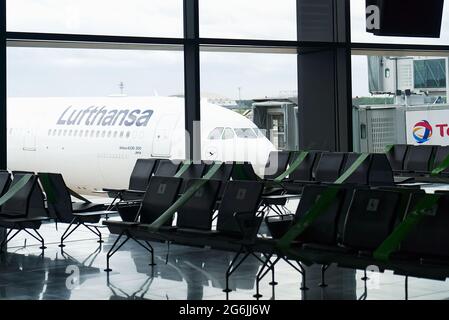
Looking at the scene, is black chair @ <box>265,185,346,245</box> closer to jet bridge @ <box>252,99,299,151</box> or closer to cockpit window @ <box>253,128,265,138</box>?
jet bridge @ <box>252,99,299,151</box>

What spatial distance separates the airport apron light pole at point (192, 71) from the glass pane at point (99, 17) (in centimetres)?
13

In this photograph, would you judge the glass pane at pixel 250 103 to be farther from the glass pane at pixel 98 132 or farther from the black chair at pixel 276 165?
the black chair at pixel 276 165

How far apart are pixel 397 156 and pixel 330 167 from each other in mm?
2607

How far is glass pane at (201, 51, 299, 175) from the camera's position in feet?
44.6

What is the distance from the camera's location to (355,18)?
14.6 meters

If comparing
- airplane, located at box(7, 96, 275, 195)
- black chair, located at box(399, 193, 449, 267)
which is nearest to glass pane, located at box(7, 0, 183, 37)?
airplane, located at box(7, 96, 275, 195)

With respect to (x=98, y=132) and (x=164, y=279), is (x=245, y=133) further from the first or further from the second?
(x=164, y=279)

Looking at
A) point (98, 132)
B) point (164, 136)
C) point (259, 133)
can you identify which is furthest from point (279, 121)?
point (98, 132)

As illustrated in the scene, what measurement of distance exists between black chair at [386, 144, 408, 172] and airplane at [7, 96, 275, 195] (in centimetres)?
208

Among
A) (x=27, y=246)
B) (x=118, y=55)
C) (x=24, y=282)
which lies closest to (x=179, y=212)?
(x=24, y=282)

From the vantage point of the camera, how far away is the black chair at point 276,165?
13031 mm

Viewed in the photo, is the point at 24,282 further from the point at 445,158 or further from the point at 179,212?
the point at 445,158

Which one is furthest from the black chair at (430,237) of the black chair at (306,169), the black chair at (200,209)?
the black chair at (306,169)

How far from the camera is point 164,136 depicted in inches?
583
